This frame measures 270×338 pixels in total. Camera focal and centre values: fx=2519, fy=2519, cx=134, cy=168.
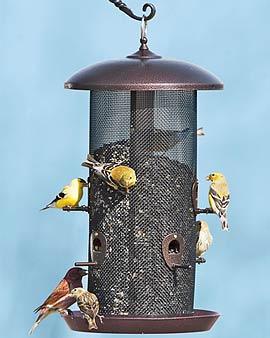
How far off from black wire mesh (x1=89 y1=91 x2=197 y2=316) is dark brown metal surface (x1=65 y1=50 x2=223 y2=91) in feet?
0.94

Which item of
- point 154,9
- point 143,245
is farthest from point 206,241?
point 154,9

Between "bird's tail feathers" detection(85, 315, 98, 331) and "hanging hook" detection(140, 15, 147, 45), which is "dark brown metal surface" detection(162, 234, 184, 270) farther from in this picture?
"hanging hook" detection(140, 15, 147, 45)

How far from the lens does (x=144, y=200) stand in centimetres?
2156

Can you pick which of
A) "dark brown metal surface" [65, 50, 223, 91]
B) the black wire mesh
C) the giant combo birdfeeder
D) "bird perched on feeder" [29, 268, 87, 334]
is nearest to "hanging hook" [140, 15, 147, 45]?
the giant combo birdfeeder

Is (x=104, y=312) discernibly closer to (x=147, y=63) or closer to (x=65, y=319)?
(x=65, y=319)

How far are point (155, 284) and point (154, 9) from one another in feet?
7.73

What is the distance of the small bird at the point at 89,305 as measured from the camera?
826 inches

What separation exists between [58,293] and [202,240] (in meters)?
1.35

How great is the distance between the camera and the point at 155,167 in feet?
70.6

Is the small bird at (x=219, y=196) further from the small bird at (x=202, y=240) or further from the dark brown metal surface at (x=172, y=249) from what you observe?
the dark brown metal surface at (x=172, y=249)

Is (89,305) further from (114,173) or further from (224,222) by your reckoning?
(224,222)

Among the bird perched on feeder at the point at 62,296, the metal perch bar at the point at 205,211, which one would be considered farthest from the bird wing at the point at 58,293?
the metal perch bar at the point at 205,211

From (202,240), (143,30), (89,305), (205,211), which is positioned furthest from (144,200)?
(143,30)

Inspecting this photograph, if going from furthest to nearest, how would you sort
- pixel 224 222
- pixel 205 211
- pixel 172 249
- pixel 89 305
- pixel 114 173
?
1. pixel 224 222
2. pixel 205 211
3. pixel 172 249
4. pixel 114 173
5. pixel 89 305
